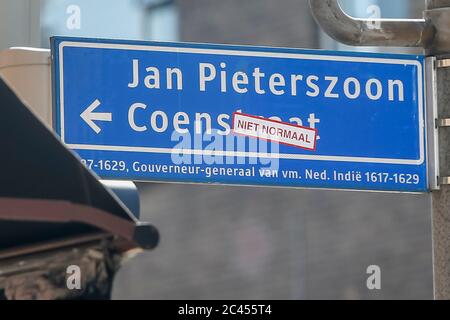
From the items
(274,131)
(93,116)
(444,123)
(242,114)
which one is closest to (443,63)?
(444,123)

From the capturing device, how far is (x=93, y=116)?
6.09m

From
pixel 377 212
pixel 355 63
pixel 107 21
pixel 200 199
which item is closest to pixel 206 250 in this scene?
pixel 200 199

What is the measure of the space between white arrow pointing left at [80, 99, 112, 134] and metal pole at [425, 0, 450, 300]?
1410mm

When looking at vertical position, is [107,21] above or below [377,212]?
above

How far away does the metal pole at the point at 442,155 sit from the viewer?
6008 mm

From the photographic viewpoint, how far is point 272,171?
616 centimetres

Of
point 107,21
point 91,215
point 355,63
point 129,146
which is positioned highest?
point 107,21

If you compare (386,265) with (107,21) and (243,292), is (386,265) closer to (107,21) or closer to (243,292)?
(243,292)

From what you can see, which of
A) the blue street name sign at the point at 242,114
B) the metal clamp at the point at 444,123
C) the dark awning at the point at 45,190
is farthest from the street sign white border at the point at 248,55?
the dark awning at the point at 45,190

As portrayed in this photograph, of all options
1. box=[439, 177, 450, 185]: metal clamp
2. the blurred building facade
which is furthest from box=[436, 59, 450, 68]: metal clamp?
the blurred building facade

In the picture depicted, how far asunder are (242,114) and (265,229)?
38.7 ft

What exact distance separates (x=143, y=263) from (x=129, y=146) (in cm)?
1305

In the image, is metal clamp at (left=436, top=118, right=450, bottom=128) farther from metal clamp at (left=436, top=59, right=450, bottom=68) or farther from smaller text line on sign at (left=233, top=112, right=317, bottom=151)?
smaller text line on sign at (left=233, top=112, right=317, bottom=151)

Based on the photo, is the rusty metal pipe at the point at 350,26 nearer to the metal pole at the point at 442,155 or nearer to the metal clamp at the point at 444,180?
the metal pole at the point at 442,155
